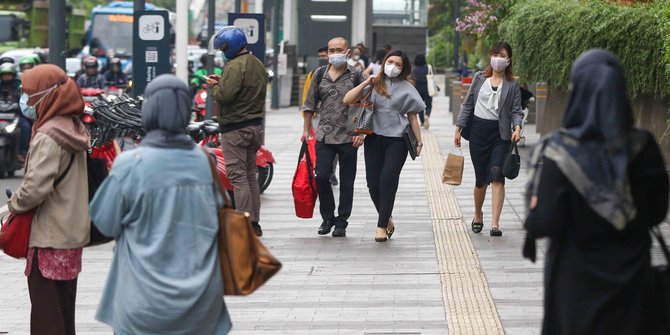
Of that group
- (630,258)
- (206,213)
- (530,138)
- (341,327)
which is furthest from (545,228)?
(530,138)

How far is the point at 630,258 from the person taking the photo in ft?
16.1

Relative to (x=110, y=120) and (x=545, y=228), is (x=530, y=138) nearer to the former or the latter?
(x=110, y=120)

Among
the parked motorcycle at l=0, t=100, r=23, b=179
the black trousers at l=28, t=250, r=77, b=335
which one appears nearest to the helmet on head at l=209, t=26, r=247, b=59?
the black trousers at l=28, t=250, r=77, b=335

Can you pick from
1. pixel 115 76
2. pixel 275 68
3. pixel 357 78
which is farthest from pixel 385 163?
pixel 275 68

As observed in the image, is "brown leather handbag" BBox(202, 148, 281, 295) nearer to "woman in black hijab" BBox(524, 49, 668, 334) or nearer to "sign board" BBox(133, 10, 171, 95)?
"woman in black hijab" BBox(524, 49, 668, 334)

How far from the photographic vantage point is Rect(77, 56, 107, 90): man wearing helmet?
24.1 meters

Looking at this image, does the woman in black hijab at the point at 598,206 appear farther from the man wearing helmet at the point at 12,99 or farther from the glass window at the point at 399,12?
the glass window at the point at 399,12

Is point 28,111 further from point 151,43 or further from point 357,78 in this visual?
point 151,43

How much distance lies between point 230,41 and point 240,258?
627 cm

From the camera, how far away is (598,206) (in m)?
4.80

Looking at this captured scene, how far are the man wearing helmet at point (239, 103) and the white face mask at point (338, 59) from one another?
0.59 meters

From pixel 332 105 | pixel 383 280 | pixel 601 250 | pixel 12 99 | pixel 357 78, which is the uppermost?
pixel 357 78

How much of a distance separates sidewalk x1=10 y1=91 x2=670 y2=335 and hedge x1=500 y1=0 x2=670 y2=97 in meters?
2.72

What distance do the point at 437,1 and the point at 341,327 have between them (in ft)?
204
